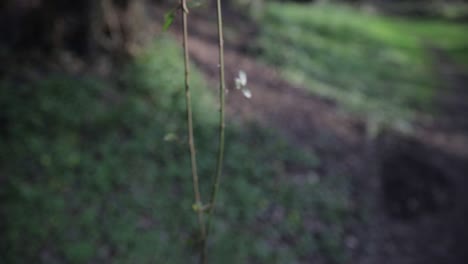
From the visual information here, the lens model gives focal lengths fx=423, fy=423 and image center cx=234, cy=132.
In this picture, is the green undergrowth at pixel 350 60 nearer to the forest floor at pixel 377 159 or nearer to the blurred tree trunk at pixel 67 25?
the forest floor at pixel 377 159

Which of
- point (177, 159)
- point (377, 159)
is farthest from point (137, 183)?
point (377, 159)

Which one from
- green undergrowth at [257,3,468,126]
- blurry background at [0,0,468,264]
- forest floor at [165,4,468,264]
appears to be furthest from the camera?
green undergrowth at [257,3,468,126]

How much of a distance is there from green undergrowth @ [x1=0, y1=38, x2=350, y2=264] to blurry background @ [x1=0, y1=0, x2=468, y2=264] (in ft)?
0.05

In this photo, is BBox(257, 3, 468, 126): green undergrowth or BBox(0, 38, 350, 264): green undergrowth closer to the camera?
BBox(0, 38, 350, 264): green undergrowth

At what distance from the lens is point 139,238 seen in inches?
162

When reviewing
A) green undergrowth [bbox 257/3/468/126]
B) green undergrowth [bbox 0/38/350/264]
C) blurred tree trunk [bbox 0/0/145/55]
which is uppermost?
blurred tree trunk [bbox 0/0/145/55]

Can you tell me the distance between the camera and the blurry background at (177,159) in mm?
4164

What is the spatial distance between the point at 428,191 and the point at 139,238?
4.51 m

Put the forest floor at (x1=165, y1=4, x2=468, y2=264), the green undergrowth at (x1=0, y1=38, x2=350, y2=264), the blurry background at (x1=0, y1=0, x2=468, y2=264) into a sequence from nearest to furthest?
the green undergrowth at (x1=0, y1=38, x2=350, y2=264)
the blurry background at (x1=0, y1=0, x2=468, y2=264)
the forest floor at (x1=165, y1=4, x2=468, y2=264)

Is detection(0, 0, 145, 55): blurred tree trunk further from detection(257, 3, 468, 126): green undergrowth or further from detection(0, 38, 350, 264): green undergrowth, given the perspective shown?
detection(257, 3, 468, 126): green undergrowth

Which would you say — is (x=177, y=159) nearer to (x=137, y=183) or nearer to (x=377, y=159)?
(x=137, y=183)

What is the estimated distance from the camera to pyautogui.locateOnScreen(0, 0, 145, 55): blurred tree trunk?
553 centimetres

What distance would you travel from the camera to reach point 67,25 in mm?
5766

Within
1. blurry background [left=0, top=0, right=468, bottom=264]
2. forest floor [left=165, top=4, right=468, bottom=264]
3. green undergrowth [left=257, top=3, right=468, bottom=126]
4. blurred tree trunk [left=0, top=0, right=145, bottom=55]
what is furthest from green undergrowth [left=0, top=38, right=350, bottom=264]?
green undergrowth [left=257, top=3, right=468, bottom=126]
